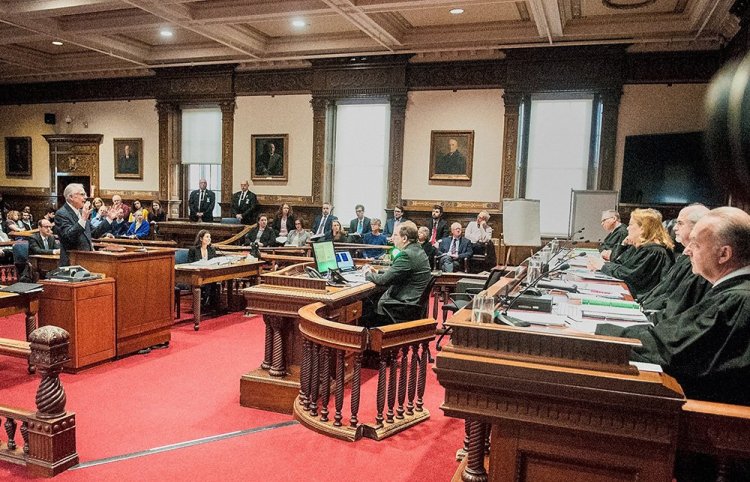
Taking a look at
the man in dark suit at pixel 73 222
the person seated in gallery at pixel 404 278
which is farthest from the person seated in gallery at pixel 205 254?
the person seated in gallery at pixel 404 278

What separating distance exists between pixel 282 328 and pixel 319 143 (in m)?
7.50

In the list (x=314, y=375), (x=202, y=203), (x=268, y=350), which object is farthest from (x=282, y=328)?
(x=202, y=203)

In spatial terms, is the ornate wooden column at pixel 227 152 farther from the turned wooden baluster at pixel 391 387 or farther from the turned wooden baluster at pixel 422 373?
the turned wooden baluster at pixel 391 387

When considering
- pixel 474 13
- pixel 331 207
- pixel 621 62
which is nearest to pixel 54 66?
pixel 331 207

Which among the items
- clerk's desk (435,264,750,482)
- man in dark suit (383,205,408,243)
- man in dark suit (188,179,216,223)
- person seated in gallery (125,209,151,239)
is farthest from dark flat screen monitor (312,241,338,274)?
man in dark suit (188,179,216,223)

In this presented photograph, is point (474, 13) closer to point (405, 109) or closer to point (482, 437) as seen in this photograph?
point (405, 109)

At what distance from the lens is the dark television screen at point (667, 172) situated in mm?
8289

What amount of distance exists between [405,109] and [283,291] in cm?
722

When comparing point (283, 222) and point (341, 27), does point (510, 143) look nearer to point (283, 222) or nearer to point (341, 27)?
point (341, 27)

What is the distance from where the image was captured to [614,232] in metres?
6.70

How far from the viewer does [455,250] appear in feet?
28.0

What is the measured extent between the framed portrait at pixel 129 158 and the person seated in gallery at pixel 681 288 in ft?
37.6

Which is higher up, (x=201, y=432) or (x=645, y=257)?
(x=645, y=257)

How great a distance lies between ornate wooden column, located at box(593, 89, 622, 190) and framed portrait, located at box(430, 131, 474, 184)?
228 centimetres
